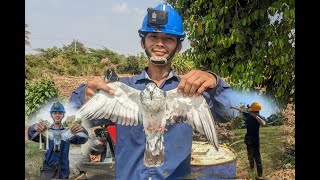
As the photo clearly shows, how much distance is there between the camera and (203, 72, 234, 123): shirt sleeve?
14.0 ft

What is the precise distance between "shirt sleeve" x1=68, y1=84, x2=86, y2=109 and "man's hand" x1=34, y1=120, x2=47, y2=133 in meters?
0.29

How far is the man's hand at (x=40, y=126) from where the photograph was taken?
14.0ft

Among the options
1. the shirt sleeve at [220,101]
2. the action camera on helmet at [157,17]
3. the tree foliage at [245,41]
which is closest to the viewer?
the action camera on helmet at [157,17]

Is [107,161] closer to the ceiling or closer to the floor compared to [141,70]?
closer to the floor

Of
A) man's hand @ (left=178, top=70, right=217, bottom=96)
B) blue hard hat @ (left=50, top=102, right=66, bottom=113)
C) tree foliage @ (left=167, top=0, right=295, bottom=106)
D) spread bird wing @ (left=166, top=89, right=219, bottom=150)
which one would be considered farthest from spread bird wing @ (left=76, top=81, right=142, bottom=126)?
tree foliage @ (left=167, top=0, right=295, bottom=106)

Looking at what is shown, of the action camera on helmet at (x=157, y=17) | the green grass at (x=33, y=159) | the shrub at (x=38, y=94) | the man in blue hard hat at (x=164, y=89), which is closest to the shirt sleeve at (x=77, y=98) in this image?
the man in blue hard hat at (x=164, y=89)

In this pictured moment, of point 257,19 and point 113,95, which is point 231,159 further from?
point 257,19

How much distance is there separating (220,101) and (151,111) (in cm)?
61

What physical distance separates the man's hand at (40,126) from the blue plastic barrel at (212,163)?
1331 mm

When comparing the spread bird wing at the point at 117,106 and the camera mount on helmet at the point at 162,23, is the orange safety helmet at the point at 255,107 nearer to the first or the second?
the camera mount on helmet at the point at 162,23

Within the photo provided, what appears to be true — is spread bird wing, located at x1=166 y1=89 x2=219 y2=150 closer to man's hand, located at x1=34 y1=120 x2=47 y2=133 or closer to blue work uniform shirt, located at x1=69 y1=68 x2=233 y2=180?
blue work uniform shirt, located at x1=69 y1=68 x2=233 y2=180

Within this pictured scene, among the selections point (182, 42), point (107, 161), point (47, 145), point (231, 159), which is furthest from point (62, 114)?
point (231, 159)
